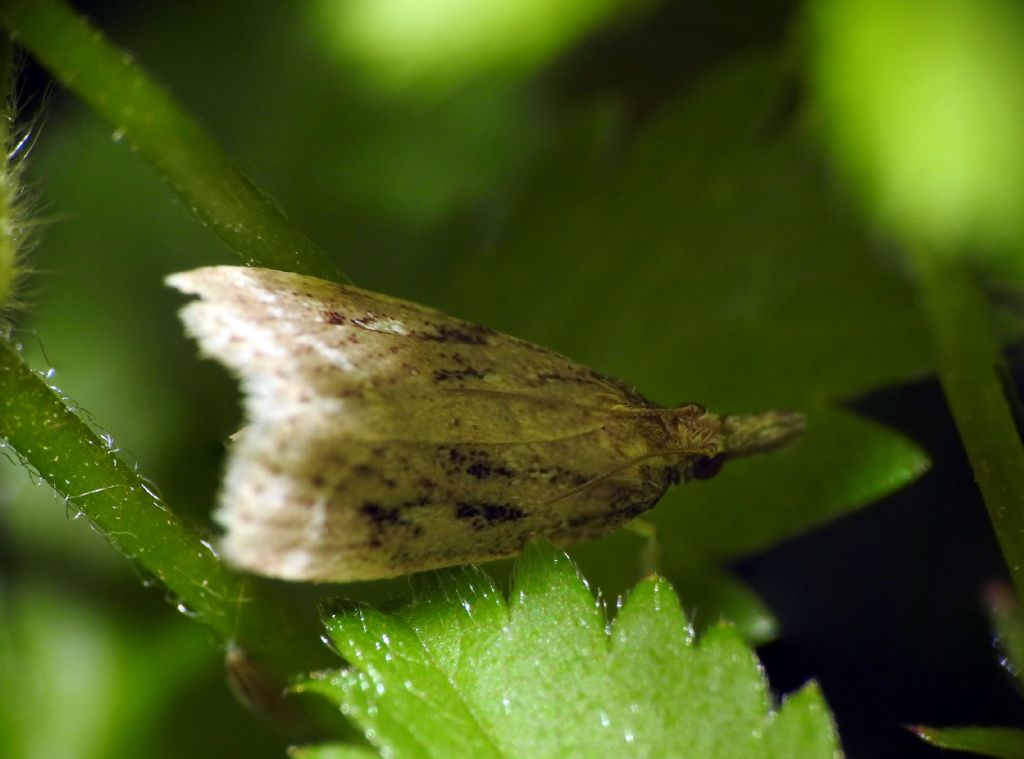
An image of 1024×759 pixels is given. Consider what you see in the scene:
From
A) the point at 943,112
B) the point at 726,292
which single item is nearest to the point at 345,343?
the point at 726,292

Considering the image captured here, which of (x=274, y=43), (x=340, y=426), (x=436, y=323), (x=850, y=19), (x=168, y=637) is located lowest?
(x=168, y=637)

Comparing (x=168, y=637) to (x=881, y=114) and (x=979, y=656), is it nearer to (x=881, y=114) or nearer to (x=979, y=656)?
(x=979, y=656)

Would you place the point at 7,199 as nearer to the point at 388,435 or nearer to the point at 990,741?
the point at 388,435

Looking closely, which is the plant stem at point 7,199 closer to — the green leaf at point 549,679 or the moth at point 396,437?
the moth at point 396,437

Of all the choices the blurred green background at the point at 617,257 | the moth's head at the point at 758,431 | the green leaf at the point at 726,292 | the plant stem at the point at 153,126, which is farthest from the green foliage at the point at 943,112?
the plant stem at the point at 153,126

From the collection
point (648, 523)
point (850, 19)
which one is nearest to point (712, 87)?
point (850, 19)
